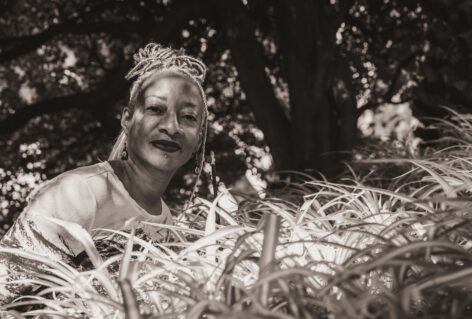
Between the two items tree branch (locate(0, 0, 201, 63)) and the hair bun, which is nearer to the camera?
the hair bun

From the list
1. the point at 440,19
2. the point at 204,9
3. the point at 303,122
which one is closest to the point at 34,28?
the point at 204,9

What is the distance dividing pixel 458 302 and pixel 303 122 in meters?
3.36

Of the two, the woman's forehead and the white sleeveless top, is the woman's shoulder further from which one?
the woman's forehead

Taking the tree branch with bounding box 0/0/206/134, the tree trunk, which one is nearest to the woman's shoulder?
the tree trunk

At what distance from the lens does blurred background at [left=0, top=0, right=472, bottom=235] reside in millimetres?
4082

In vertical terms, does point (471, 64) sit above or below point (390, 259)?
above

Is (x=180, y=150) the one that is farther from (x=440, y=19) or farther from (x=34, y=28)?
(x=34, y=28)

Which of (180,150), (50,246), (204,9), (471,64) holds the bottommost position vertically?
(50,246)

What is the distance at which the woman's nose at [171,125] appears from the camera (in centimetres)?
206

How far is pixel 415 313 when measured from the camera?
973mm

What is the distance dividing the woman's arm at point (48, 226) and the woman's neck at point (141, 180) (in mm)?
260

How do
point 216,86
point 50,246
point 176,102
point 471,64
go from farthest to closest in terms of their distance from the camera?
point 216,86 → point 471,64 → point 176,102 → point 50,246

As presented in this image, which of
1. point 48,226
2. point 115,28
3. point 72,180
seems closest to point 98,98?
point 115,28

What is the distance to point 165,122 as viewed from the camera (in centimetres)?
207
